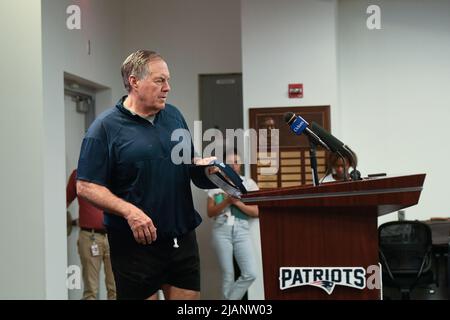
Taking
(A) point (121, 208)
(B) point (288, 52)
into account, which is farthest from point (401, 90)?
(A) point (121, 208)

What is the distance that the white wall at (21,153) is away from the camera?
3777mm

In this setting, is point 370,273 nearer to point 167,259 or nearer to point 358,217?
point 358,217

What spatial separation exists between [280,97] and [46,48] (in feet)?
6.94

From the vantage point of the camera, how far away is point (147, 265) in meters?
2.22

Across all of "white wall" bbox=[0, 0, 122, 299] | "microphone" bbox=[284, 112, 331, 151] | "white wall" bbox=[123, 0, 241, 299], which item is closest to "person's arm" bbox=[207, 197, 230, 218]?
"white wall" bbox=[123, 0, 241, 299]

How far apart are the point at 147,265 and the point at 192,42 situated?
4878mm

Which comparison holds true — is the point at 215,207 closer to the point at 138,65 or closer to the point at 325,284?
the point at 138,65

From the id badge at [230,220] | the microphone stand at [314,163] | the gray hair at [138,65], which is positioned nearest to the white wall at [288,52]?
the id badge at [230,220]

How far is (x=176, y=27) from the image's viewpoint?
269 inches

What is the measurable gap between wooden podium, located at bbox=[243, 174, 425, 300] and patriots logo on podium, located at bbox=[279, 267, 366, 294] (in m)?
0.01

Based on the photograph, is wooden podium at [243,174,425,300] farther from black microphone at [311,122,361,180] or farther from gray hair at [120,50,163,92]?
gray hair at [120,50,163,92]

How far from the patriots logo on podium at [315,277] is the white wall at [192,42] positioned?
4852 millimetres

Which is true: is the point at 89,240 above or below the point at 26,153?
below

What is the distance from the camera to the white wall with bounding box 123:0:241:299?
6.79 metres
